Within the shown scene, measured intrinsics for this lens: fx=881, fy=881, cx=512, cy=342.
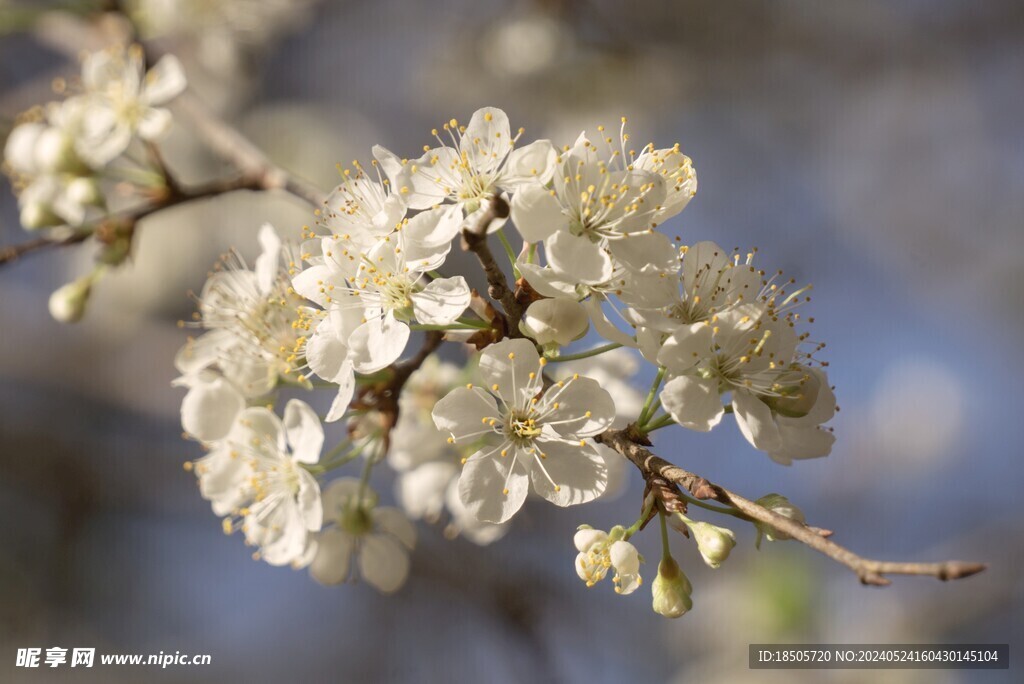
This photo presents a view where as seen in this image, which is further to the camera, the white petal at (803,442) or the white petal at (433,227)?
the white petal at (803,442)

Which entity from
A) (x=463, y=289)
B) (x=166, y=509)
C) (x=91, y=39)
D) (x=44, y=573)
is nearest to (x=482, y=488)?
(x=463, y=289)

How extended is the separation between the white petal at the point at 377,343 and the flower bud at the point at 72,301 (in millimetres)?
1000

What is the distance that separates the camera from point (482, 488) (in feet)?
4.57

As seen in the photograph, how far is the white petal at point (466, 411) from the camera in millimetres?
1402

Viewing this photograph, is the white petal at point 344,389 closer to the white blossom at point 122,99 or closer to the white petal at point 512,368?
the white petal at point 512,368

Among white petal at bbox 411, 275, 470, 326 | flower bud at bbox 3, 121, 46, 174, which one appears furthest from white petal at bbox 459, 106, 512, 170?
flower bud at bbox 3, 121, 46, 174

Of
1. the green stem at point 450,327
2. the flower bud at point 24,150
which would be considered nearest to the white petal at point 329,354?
the green stem at point 450,327

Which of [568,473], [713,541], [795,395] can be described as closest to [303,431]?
[568,473]

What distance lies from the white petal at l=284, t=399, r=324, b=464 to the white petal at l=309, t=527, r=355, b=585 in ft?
0.87

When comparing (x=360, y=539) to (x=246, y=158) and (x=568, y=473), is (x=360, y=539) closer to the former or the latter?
(x=568, y=473)

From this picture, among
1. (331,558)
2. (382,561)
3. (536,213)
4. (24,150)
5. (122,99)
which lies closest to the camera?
(536,213)

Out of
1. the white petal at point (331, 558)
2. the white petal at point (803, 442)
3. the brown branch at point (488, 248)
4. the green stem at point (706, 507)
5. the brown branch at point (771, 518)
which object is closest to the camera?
the brown branch at point (771, 518)

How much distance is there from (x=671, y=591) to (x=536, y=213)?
625 millimetres

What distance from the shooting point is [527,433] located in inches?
55.9
